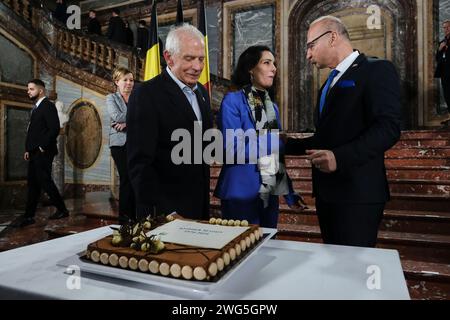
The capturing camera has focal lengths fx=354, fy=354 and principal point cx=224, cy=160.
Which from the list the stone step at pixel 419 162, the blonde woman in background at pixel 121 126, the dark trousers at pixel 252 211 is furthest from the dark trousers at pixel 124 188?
the stone step at pixel 419 162

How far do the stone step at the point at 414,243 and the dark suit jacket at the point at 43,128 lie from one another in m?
2.87

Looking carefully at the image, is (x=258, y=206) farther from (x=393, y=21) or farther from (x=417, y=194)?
(x=393, y=21)

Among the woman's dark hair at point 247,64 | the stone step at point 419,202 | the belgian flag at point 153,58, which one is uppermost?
the belgian flag at point 153,58

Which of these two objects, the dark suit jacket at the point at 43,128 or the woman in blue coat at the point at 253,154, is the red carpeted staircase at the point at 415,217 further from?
the dark suit jacket at the point at 43,128

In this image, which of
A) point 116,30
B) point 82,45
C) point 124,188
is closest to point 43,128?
point 124,188

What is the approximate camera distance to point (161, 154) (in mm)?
1484

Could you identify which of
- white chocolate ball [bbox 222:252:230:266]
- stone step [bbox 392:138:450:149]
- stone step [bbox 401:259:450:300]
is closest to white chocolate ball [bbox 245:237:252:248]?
white chocolate ball [bbox 222:252:230:266]

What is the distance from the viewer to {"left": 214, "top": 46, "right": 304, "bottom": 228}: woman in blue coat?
1650 millimetres

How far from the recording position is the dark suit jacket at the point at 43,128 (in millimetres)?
3965

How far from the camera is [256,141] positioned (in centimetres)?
164

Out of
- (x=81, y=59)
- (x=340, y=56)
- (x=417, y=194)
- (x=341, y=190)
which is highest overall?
(x=81, y=59)

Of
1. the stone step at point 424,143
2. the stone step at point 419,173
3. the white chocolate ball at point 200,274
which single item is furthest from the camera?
the stone step at point 424,143

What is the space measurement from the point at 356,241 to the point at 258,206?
502 mm

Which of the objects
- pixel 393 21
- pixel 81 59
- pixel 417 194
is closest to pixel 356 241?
pixel 417 194
